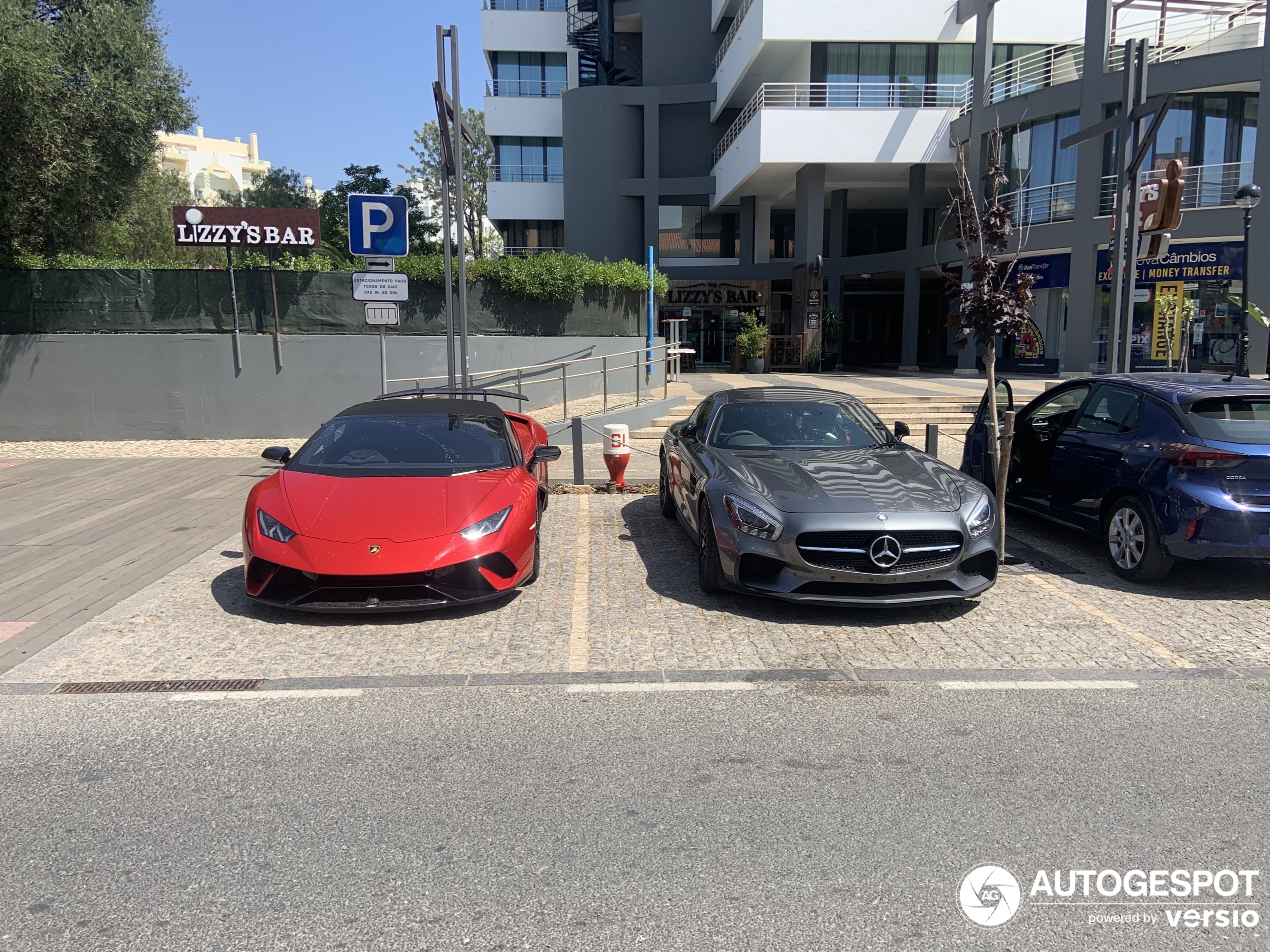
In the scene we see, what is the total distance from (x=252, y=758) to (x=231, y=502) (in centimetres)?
719

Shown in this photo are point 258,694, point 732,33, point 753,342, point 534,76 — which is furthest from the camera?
point 534,76

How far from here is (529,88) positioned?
3978 centimetres

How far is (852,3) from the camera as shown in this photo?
26.0 meters

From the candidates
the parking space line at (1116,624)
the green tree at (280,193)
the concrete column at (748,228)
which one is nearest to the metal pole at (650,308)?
the parking space line at (1116,624)

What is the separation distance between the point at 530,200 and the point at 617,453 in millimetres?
30822

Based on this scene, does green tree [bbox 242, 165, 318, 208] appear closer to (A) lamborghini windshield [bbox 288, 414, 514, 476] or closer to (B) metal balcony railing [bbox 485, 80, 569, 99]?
(B) metal balcony railing [bbox 485, 80, 569, 99]

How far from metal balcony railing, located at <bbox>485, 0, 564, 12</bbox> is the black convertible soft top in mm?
38116

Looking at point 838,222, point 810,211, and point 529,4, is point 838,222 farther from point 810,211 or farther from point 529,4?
point 529,4

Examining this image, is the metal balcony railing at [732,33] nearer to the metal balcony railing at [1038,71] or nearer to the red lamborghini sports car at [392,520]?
the metal balcony railing at [1038,71]

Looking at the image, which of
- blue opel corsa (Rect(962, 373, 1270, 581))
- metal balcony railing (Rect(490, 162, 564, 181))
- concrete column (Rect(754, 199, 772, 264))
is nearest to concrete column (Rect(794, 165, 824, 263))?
concrete column (Rect(754, 199, 772, 264))

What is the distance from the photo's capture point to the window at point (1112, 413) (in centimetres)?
722

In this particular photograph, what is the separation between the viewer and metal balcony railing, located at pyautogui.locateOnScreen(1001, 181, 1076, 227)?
23.8 meters

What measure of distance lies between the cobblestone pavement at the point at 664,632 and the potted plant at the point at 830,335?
881 inches

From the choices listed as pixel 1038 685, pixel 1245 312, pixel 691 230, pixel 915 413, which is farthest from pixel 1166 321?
pixel 691 230
